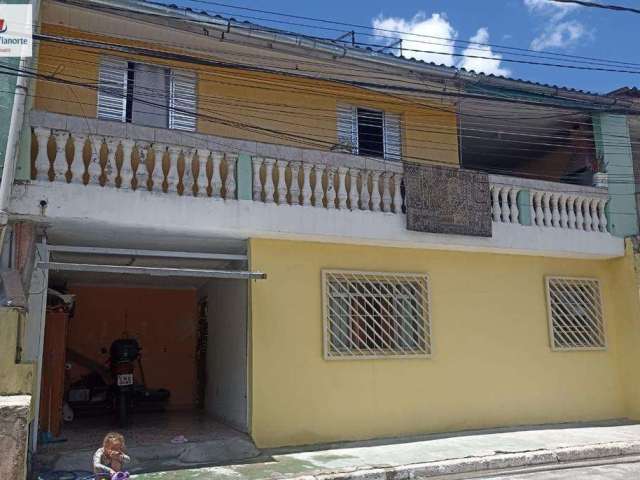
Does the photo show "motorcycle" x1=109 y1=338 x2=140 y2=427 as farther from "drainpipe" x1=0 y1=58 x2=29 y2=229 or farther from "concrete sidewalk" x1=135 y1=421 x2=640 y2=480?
"drainpipe" x1=0 y1=58 x2=29 y2=229

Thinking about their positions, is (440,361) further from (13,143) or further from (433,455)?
(13,143)

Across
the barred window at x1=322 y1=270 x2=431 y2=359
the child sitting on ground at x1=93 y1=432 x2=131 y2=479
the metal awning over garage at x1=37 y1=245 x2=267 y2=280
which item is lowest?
the child sitting on ground at x1=93 y1=432 x2=131 y2=479

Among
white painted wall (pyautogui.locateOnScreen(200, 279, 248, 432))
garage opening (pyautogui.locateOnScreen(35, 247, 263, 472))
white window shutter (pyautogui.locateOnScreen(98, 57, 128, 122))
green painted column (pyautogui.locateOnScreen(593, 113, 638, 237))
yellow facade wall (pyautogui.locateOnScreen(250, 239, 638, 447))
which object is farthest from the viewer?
green painted column (pyautogui.locateOnScreen(593, 113, 638, 237))

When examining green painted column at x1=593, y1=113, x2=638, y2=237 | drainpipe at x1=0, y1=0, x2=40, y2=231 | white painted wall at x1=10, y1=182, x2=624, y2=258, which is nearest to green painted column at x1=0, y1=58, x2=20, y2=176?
drainpipe at x1=0, y1=0, x2=40, y2=231

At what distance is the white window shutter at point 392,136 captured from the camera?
1088 cm

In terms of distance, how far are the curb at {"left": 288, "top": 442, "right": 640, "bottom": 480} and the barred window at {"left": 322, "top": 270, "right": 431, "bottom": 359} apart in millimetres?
2013

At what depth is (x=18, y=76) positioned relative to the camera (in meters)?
6.68

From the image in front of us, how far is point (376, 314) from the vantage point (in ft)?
30.0

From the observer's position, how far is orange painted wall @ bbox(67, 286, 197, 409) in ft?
38.9

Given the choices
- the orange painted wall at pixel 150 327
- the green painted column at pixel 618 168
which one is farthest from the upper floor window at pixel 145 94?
the green painted column at pixel 618 168

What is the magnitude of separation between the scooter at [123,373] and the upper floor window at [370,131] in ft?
15.3

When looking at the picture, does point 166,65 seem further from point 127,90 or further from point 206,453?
point 206,453

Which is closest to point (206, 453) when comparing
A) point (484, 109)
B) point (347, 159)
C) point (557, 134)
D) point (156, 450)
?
point (156, 450)

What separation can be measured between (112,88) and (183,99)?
0.99 metres
